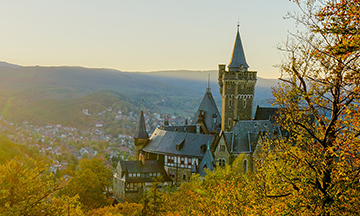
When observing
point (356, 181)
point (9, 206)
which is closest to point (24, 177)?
point (9, 206)

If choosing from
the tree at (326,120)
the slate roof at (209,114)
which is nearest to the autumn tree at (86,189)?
the slate roof at (209,114)

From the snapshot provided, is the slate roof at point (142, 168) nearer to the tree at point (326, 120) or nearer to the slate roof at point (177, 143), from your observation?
the slate roof at point (177, 143)

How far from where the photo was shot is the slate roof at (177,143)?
5969 cm

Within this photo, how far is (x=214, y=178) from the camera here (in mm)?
43219

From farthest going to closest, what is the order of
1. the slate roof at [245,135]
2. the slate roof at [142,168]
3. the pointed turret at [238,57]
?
the pointed turret at [238,57] → the slate roof at [142,168] → the slate roof at [245,135]

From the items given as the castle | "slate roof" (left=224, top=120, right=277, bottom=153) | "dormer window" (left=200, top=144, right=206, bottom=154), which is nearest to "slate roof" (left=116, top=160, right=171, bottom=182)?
the castle

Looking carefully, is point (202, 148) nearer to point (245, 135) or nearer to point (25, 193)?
point (245, 135)

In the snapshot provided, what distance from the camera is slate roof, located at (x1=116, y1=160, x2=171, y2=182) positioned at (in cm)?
6000

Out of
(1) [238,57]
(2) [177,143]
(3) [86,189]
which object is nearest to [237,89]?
(1) [238,57]

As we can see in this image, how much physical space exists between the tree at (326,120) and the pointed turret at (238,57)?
150 feet

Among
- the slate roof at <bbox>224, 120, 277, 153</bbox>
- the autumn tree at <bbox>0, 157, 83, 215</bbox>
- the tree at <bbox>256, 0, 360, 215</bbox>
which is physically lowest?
the slate roof at <bbox>224, 120, 277, 153</bbox>

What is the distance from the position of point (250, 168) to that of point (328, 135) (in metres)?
36.0

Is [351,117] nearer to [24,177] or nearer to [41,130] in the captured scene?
[24,177]

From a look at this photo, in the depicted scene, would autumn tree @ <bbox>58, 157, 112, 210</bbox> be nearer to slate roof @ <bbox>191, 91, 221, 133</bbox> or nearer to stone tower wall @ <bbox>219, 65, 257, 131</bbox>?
slate roof @ <bbox>191, 91, 221, 133</bbox>
